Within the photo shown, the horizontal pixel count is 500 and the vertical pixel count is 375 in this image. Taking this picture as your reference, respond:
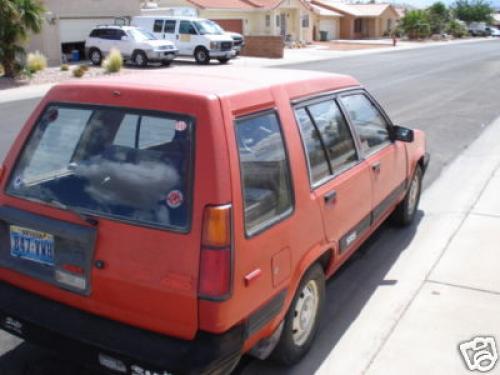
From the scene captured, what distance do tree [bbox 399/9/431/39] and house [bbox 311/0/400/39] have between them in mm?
3723

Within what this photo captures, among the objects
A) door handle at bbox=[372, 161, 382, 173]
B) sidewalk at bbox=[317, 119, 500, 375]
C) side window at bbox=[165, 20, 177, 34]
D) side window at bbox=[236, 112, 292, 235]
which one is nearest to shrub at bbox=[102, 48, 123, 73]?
side window at bbox=[165, 20, 177, 34]

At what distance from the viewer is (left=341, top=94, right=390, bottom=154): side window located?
14.6 feet

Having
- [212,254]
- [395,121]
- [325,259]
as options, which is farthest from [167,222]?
[395,121]

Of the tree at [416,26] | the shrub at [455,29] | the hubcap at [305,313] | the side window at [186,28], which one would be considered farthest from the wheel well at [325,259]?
the shrub at [455,29]

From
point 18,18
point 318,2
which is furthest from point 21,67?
point 318,2

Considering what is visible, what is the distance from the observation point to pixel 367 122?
15.6 feet

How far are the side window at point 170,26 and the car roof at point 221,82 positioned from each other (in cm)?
2759

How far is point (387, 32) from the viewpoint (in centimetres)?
7519

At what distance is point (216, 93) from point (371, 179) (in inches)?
75.9

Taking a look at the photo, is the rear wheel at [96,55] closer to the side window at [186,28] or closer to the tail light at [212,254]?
the side window at [186,28]

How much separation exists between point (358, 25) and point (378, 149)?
229ft

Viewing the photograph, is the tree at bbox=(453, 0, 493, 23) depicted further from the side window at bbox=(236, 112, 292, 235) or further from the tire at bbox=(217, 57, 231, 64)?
the side window at bbox=(236, 112, 292, 235)

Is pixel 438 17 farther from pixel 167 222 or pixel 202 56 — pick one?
Answer: pixel 167 222

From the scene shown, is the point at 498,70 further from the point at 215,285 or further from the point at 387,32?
the point at 387,32
